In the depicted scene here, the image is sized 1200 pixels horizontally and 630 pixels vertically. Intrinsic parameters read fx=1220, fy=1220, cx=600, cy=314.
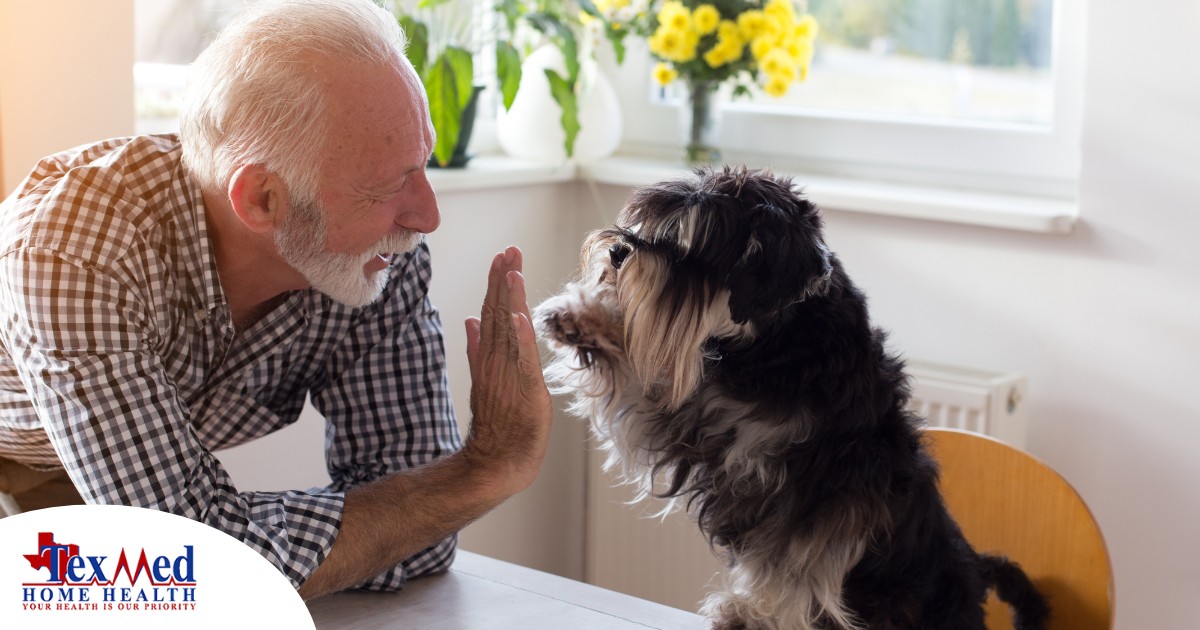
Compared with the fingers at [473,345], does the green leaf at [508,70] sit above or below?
above

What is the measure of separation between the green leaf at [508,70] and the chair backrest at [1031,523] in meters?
1.31

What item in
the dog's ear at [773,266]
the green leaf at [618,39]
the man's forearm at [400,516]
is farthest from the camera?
the green leaf at [618,39]

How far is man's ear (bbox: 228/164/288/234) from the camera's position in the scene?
1485 millimetres

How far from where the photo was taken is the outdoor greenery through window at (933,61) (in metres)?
2.61

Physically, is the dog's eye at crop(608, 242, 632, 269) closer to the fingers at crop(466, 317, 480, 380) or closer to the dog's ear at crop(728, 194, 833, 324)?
the dog's ear at crop(728, 194, 833, 324)

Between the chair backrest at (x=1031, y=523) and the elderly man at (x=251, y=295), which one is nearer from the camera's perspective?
the elderly man at (x=251, y=295)

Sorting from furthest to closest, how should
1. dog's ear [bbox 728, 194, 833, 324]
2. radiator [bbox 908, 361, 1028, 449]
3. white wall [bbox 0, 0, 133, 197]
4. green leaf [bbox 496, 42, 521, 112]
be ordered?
green leaf [bbox 496, 42, 521, 112], radiator [bbox 908, 361, 1028, 449], white wall [bbox 0, 0, 133, 197], dog's ear [bbox 728, 194, 833, 324]

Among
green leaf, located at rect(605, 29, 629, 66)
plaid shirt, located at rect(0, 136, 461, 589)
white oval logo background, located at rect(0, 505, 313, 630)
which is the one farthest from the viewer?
green leaf, located at rect(605, 29, 629, 66)

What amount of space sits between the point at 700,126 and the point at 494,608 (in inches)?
64.1

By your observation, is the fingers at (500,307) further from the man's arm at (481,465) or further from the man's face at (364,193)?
the man's face at (364,193)

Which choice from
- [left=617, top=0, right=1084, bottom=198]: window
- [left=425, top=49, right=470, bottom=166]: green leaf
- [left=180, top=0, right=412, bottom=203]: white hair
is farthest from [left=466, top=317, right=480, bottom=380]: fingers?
[left=617, top=0, right=1084, bottom=198]: window

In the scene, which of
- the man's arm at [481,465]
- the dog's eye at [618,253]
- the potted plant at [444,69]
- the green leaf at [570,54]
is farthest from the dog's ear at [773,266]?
the green leaf at [570,54]

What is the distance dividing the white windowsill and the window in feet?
0.19

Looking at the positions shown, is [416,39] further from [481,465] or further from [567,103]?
[481,465]
